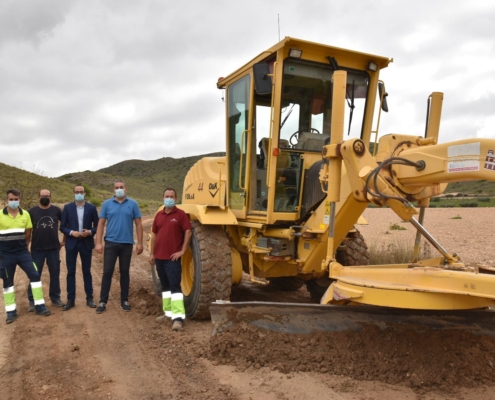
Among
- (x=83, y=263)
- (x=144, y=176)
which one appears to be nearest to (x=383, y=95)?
(x=83, y=263)

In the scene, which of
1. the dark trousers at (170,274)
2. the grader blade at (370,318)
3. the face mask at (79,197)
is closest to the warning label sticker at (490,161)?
the grader blade at (370,318)

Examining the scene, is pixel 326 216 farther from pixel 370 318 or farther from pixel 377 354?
pixel 377 354

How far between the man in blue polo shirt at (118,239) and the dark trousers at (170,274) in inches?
26.7

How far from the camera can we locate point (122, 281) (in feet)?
20.9

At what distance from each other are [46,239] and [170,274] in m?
2.11

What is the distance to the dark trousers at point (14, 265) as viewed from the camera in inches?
239

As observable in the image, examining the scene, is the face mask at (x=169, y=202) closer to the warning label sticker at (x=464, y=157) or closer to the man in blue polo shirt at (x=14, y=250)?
the man in blue polo shirt at (x=14, y=250)

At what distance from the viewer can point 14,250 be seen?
6133 millimetres

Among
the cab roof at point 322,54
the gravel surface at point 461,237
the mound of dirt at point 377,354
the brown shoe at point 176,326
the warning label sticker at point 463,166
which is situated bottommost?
the gravel surface at point 461,237

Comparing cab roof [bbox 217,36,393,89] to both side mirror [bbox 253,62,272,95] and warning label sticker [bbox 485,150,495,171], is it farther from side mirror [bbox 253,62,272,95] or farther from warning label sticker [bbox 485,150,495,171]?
warning label sticker [bbox 485,150,495,171]

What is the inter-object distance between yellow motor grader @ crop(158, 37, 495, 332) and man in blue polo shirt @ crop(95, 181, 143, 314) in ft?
2.83

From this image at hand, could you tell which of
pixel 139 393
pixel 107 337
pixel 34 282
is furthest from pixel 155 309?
pixel 139 393

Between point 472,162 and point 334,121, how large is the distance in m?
1.23

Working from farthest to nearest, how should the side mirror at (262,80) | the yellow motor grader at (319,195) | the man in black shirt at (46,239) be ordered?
the man in black shirt at (46,239) → the side mirror at (262,80) → the yellow motor grader at (319,195)
